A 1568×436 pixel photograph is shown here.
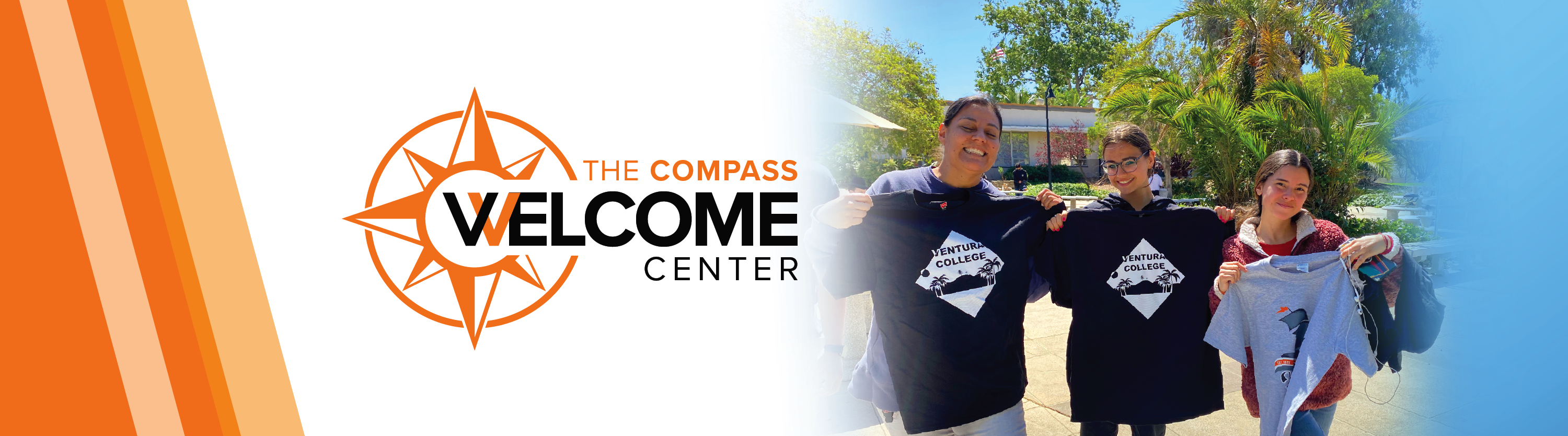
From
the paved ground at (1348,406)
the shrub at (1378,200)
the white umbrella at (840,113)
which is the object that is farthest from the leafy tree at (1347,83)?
the white umbrella at (840,113)

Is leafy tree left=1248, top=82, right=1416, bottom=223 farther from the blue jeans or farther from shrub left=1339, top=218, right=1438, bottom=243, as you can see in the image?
the blue jeans

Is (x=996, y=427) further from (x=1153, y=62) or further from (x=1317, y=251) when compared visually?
(x=1153, y=62)

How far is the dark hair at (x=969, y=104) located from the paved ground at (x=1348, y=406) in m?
1.75

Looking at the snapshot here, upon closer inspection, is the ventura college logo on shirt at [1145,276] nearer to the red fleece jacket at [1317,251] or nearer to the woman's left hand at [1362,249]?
the red fleece jacket at [1317,251]

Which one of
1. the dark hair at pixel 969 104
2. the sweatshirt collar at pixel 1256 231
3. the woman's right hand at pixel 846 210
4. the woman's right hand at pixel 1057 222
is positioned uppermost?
the dark hair at pixel 969 104

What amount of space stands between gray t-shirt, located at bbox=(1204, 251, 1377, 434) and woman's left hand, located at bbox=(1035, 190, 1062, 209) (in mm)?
759

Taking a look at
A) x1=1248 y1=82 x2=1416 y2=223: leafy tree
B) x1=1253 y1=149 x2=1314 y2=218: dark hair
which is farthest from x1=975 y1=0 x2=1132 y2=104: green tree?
x1=1253 y1=149 x2=1314 y2=218: dark hair

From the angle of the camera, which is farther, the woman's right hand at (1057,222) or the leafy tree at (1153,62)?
the leafy tree at (1153,62)

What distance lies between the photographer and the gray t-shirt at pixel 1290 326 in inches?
98.1

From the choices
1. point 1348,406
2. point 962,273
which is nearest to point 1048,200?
point 962,273

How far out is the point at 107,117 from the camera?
2.83 m

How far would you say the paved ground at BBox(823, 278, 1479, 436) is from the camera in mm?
3336

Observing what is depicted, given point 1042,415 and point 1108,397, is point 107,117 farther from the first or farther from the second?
point 1042,415

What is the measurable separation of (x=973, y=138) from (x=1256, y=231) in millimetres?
1272
